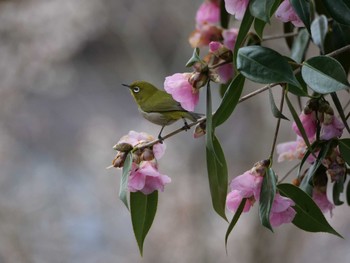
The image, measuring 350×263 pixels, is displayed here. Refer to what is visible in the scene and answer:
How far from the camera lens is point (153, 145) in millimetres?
744

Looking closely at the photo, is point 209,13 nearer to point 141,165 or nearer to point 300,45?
point 300,45

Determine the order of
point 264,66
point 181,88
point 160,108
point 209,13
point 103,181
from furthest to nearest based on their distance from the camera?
1. point 103,181
2. point 209,13
3. point 160,108
4. point 181,88
5. point 264,66

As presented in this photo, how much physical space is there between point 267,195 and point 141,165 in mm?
154

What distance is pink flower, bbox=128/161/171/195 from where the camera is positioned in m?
0.71

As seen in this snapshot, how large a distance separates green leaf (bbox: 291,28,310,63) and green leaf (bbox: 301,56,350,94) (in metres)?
0.26

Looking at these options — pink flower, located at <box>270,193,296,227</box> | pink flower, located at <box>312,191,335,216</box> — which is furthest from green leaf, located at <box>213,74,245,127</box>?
pink flower, located at <box>312,191,335,216</box>

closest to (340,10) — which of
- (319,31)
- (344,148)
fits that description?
(319,31)

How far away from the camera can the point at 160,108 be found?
85cm

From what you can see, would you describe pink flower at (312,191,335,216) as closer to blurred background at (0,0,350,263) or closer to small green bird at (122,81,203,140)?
small green bird at (122,81,203,140)

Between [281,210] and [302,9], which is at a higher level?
[302,9]

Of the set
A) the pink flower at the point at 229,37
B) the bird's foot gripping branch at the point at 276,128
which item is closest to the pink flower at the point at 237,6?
the bird's foot gripping branch at the point at 276,128

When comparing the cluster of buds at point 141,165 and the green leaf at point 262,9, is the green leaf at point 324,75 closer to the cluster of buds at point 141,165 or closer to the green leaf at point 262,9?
the green leaf at point 262,9

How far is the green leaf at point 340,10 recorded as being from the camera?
2.07 ft

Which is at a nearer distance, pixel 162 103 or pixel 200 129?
pixel 200 129
